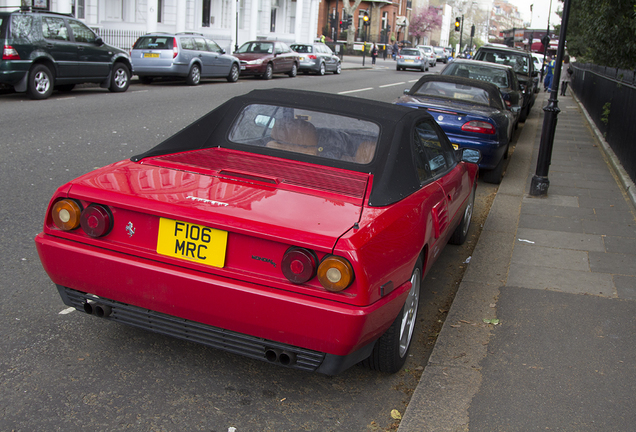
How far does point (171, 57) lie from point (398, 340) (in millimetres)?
17747

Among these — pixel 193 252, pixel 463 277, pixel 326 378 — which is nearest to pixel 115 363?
pixel 193 252

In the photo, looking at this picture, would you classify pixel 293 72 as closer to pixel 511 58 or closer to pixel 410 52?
pixel 511 58

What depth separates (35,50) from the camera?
1352 cm

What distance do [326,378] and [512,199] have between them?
5.30m

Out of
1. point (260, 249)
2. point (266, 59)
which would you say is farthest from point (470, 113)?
point (266, 59)

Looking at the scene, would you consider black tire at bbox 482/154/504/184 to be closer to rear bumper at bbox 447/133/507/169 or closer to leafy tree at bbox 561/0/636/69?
rear bumper at bbox 447/133/507/169

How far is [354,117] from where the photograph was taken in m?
3.92

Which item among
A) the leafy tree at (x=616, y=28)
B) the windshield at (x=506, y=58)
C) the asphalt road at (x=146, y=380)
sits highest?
the leafy tree at (x=616, y=28)

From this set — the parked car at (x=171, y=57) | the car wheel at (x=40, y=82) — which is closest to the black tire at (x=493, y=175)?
the car wheel at (x=40, y=82)

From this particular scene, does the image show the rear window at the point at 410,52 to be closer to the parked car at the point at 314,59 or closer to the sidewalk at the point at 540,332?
the parked car at the point at 314,59

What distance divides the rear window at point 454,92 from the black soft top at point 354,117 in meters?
5.32

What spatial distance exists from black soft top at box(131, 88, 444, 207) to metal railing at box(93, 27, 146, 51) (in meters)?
24.0

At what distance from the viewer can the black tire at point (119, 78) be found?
16.5m

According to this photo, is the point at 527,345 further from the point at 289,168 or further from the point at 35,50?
the point at 35,50
